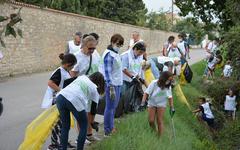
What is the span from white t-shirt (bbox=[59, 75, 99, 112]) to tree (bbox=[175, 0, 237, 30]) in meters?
14.0

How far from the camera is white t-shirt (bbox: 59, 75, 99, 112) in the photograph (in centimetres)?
679

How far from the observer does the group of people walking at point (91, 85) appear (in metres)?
6.87

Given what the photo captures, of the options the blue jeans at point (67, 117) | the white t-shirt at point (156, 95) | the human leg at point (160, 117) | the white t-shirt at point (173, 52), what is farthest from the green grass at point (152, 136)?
the white t-shirt at point (173, 52)

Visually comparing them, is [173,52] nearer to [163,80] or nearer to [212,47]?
[212,47]

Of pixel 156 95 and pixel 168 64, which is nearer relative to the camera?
pixel 156 95

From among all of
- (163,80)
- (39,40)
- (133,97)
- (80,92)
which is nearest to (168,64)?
(133,97)

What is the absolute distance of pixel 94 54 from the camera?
8.37m

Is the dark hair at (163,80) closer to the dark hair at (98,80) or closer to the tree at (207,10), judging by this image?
the dark hair at (98,80)

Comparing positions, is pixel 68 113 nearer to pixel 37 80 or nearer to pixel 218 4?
pixel 37 80

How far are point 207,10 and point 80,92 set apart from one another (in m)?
15.0

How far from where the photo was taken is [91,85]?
6.87m

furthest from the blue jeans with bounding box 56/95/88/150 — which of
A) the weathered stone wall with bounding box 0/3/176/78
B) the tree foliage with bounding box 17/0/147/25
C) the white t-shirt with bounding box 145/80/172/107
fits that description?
the tree foliage with bounding box 17/0/147/25

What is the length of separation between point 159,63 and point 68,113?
6.96 meters

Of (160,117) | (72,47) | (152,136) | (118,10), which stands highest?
(118,10)
